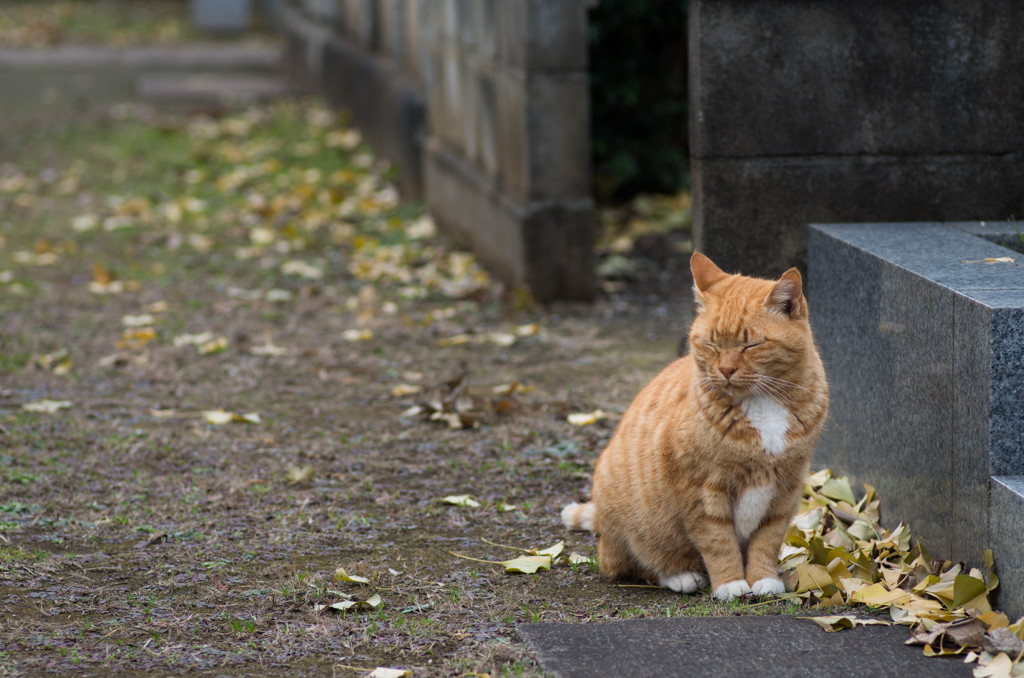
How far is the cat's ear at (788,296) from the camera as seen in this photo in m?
3.14

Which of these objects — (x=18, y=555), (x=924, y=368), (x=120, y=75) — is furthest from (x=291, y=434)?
(x=120, y=75)

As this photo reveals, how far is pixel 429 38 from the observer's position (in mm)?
8711

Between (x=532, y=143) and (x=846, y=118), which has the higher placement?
(x=846, y=118)

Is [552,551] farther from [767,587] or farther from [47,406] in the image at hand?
[47,406]

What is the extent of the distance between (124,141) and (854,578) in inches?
408

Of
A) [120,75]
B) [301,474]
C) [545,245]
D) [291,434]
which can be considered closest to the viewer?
[301,474]

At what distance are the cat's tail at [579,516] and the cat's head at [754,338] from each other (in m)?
0.75

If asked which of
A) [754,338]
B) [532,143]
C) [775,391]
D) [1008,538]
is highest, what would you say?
[532,143]

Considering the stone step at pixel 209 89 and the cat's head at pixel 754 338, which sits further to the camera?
the stone step at pixel 209 89

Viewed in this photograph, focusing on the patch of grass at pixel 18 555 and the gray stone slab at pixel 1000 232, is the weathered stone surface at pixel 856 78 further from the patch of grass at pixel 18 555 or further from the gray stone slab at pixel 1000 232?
the patch of grass at pixel 18 555

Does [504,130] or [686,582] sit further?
[504,130]

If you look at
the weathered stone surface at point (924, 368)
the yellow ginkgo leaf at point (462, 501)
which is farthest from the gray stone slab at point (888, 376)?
the yellow ginkgo leaf at point (462, 501)

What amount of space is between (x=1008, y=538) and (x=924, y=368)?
23.8 inches

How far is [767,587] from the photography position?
129 inches
